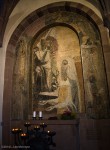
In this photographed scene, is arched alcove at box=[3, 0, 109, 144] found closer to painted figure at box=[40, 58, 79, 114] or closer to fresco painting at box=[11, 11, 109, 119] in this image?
fresco painting at box=[11, 11, 109, 119]

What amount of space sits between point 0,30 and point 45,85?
2.63 meters

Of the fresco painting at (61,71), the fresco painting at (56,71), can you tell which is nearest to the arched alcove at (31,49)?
the fresco painting at (61,71)

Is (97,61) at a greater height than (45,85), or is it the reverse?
(97,61)

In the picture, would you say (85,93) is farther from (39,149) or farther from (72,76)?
(39,149)

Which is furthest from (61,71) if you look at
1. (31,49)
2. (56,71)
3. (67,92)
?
(31,49)

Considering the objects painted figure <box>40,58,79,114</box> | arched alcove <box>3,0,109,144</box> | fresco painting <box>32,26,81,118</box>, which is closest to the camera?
arched alcove <box>3,0,109,144</box>

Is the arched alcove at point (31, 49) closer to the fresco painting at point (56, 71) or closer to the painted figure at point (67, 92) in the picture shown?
the fresco painting at point (56, 71)

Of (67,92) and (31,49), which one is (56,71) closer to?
(67,92)

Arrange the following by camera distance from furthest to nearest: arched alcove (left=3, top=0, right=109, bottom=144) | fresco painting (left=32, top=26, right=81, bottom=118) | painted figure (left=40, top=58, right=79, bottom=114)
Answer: fresco painting (left=32, top=26, right=81, bottom=118), painted figure (left=40, top=58, right=79, bottom=114), arched alcove (left=3, top=0, right=109, bottom=144)

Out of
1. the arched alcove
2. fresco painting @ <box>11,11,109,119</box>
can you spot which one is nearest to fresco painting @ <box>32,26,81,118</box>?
fresco painting @ <box>11,11,109,119</box>

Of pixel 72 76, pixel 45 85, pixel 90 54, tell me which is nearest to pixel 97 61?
pixel 90 54

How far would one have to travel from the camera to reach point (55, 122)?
5520 mm

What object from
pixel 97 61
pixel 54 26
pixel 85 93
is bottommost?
pixel 85 93

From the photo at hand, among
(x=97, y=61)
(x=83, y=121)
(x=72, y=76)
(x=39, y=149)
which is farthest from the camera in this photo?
(x=72, y=76)
